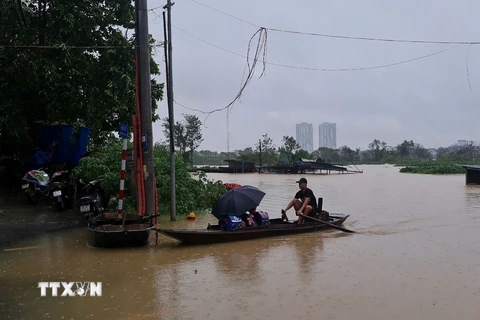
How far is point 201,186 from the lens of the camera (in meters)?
13.2

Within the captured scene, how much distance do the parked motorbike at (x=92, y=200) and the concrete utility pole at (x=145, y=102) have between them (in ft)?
4.16

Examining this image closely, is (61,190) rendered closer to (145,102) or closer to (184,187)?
(184,187)

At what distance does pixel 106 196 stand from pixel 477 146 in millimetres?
74755

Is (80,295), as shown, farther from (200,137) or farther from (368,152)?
(368,152)

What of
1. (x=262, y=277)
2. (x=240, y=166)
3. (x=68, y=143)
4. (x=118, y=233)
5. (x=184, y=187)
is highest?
(x=68, y=143)

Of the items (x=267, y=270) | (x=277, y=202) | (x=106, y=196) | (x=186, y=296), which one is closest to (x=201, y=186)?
(x=106, y=196)

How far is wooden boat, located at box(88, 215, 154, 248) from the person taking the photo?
7594mm

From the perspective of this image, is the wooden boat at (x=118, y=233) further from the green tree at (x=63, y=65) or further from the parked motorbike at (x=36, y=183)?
the green tree at (x=63, y=65)

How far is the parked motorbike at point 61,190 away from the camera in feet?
35.1

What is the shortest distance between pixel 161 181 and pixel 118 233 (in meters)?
4.28

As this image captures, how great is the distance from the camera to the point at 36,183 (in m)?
11.1

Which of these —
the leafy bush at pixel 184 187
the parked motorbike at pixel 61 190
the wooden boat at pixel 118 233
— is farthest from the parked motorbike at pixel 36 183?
the wooden boat at pixel 118 233

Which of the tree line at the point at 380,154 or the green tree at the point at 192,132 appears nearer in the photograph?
the green tree at the point at 192,132

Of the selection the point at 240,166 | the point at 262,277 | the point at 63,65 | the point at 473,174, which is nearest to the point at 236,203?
the point at 262,277
